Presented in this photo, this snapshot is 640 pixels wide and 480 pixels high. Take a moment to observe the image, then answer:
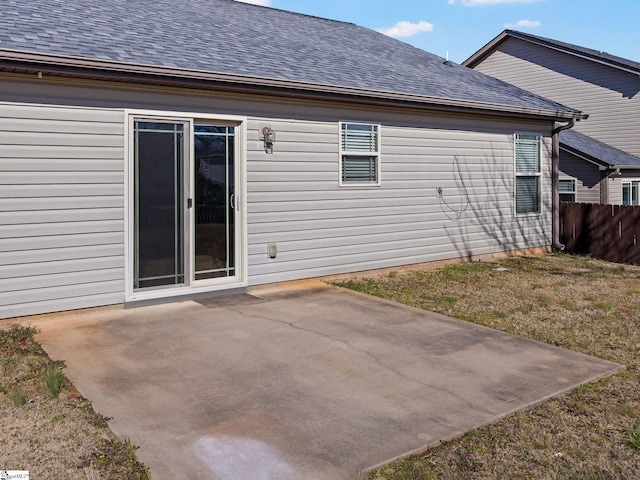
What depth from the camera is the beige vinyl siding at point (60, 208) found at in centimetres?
598

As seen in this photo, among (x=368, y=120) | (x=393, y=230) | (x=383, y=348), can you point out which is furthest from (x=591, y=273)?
(x=383, y=348)

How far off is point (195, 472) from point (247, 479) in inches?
11.2

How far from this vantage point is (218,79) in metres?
6.97

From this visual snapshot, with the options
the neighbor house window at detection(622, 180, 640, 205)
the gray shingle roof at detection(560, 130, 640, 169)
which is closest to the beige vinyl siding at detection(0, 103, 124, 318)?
the gray shingle roof at detection(560, 130, 640, 169)

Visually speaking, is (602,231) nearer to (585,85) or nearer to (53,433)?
(585,85)

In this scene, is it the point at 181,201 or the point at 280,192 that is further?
the point at 280,192

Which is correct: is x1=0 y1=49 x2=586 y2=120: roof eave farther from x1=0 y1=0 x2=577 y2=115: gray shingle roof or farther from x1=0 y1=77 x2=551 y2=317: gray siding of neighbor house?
x1=0 y1=77 x2=551 y2=317: gray siding of neighbor house

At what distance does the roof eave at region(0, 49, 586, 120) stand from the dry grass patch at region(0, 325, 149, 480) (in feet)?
9.82

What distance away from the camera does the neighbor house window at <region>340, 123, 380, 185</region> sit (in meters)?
8.79

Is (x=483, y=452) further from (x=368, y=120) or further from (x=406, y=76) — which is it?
(x=406, y=76)

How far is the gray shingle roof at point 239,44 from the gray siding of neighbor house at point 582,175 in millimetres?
5744

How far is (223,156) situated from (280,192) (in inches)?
39.5

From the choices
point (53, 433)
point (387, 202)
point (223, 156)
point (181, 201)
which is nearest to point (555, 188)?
point (387, 202)

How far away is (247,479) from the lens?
A: 2926 mm
